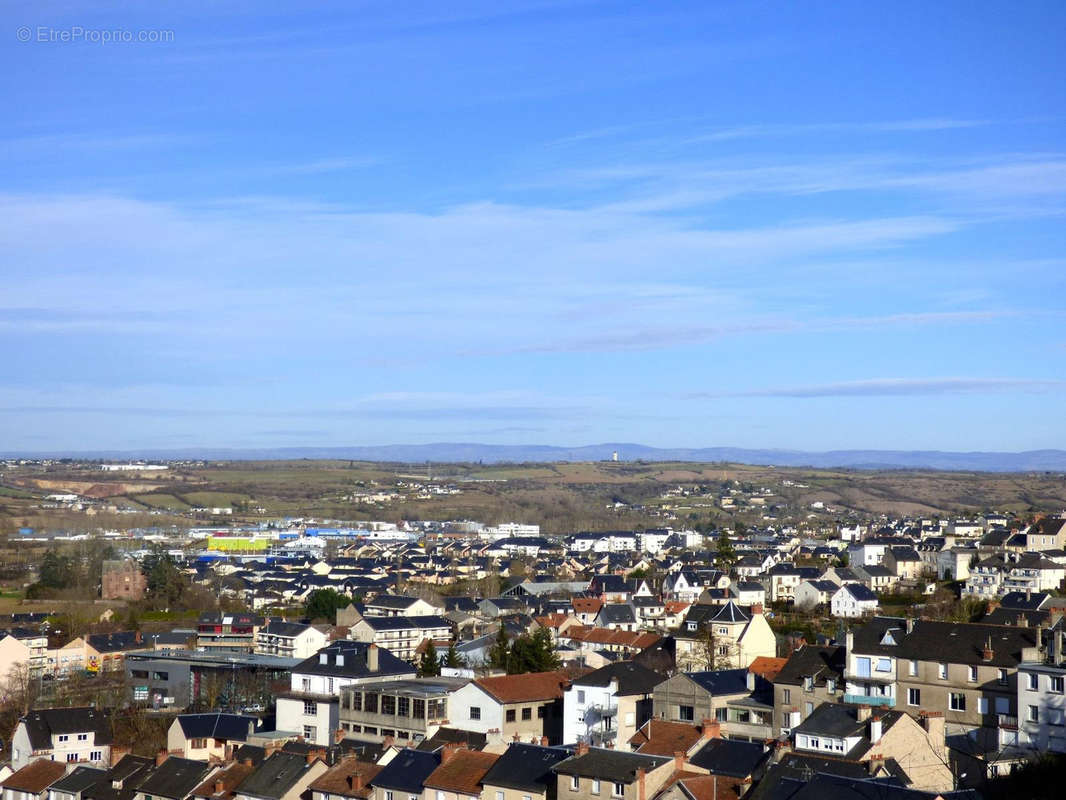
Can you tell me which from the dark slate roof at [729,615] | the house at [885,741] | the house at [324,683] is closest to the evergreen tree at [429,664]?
the house at [324,683]

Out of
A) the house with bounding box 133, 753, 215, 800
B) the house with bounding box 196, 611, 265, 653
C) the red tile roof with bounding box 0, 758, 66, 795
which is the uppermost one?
the house with bounding box 133, 753, 215, 800

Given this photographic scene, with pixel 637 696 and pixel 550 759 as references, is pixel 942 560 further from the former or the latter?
pixel 550 759

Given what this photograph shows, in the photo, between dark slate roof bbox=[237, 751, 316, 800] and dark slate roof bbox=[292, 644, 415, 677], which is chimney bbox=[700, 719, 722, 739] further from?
dark slate roof bbox=[292, 644, 415, 677]

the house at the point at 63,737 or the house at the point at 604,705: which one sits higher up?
the house at the point at 604,705

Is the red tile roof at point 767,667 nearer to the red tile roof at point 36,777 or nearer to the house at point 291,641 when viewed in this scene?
the red tile roof at point 36,777

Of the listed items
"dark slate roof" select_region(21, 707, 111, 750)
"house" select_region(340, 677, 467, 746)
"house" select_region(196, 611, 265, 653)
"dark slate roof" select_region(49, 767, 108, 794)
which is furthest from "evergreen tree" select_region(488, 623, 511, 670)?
"dark slate roof" select_region(49, 767, 108, 794)

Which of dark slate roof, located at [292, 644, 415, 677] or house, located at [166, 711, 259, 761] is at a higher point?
dark slate roof, located at [292, 644, 415, 677]

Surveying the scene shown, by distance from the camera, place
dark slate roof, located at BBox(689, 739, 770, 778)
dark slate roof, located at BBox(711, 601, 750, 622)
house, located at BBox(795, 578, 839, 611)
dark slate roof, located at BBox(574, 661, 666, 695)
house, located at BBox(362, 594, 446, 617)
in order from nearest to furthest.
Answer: dark slate roof, located at BBox(689, 739, 770, 778) < dark slate roof, located at BBox(574, 661, 666, 695) < dark slate roof, located at BBox(711, 601, 750, 622) < house, located at BBox(362, 594, 446, 617) < house, located at BBox(795, 578, 839, 611)
